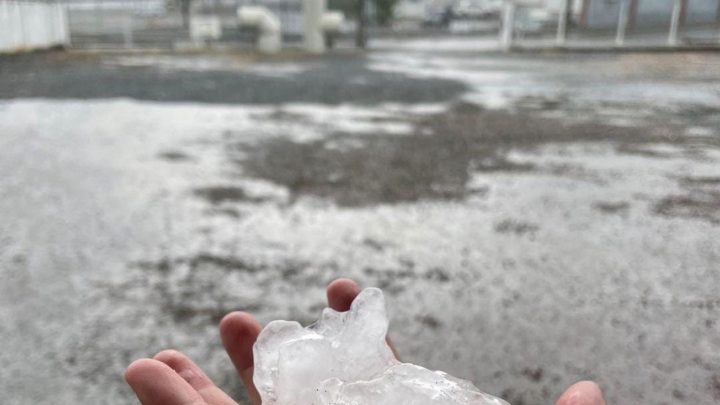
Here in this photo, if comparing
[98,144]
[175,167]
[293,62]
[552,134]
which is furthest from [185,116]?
[293,62]

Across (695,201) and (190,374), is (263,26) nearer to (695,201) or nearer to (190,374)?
(695,201)

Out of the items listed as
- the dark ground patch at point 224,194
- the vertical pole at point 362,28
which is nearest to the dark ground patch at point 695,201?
the dark ground patch at point 224,194

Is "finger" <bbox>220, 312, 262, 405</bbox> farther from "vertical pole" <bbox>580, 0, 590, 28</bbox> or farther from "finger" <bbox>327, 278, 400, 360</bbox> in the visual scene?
"vertical pole" <bbox>580, 0, 590, 28</bbox>

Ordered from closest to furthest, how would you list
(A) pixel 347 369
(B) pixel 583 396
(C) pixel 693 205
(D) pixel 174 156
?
(B) pixel 583 396 → (A) pixel 347 369 → (C) pixel 693 205 → (D) pixel 174 156

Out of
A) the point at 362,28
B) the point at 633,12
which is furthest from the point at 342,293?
the point at 633,12

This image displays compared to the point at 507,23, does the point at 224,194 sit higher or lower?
lower

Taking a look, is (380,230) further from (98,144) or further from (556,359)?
(98,144)

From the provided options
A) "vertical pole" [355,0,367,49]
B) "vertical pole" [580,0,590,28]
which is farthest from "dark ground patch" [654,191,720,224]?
"vertical pole" [580,0,590,28]
